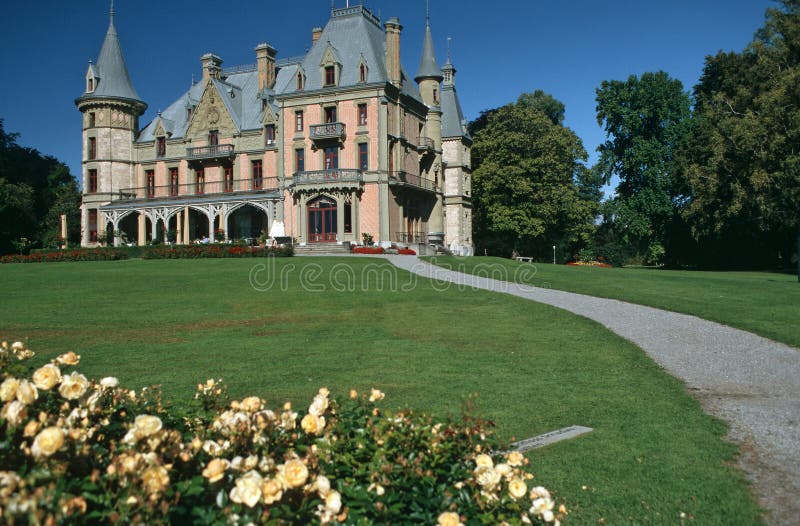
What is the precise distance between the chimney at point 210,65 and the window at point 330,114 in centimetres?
1413

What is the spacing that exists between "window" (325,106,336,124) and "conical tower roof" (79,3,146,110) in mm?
18854

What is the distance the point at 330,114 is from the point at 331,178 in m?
5.32

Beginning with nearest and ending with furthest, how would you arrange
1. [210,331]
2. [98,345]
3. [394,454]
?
[394,454], [98,345], [210,331]

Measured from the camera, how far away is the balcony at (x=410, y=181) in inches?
1711

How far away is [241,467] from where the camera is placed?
3.16 m

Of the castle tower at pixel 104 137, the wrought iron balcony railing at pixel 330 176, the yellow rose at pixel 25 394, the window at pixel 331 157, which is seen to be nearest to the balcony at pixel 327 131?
the window at pixel 331 157

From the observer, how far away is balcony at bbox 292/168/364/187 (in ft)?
138

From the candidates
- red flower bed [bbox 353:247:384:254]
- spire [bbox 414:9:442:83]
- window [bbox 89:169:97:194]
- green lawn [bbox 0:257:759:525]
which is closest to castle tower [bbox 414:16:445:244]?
spire [bbox 414:9:442:83]

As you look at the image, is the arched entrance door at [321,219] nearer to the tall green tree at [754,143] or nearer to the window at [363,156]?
the window at [363,156]

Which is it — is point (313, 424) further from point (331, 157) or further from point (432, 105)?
point (432, 105)

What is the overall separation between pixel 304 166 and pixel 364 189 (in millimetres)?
5230

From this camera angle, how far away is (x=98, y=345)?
11.2 metres

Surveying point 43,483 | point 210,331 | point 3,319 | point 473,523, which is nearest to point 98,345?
point 210,331

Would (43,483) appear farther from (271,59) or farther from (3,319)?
(271,59)
